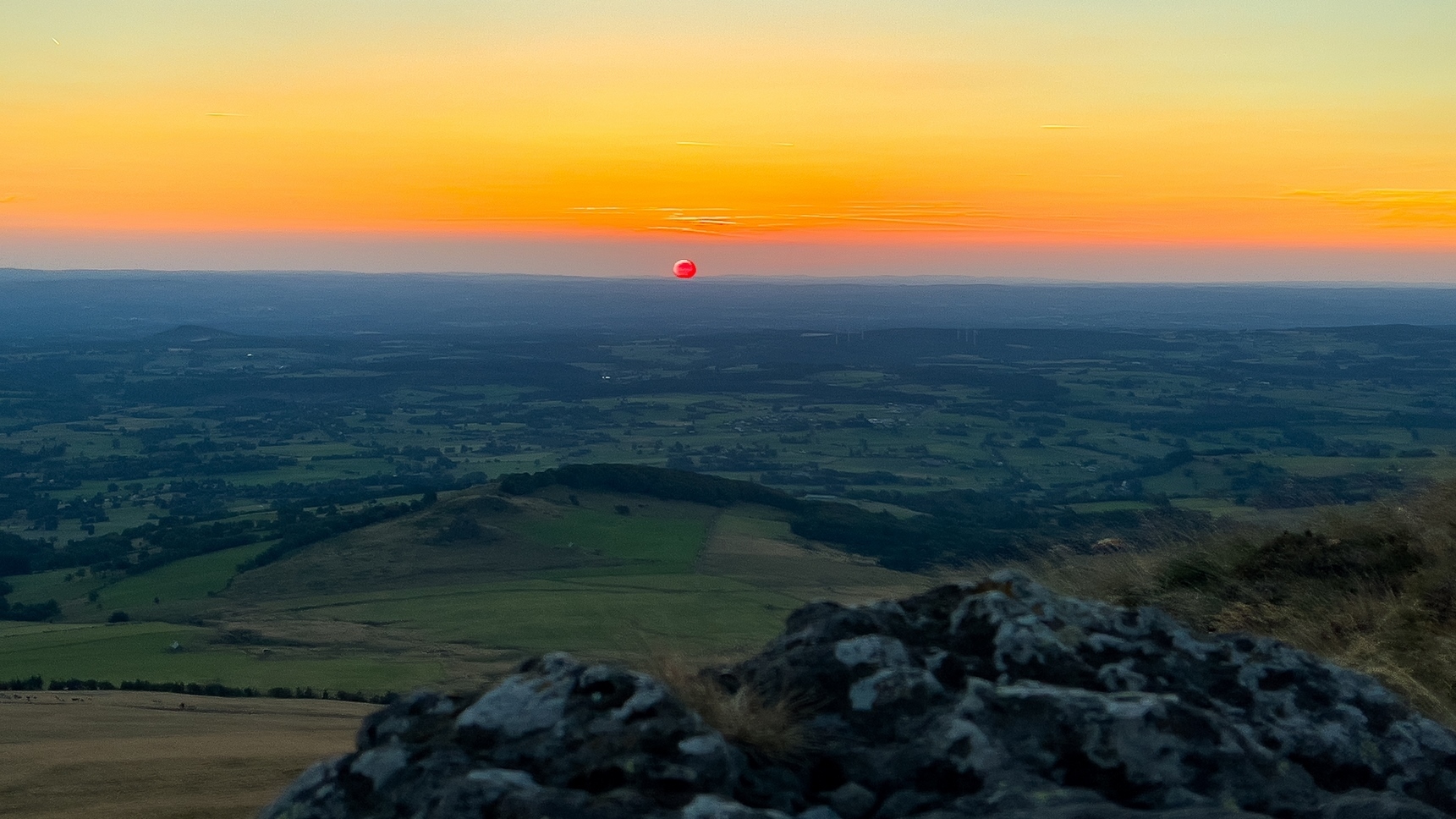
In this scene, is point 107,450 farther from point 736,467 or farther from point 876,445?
point 876,445

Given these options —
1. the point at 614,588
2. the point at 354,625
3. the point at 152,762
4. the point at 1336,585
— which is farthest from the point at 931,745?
the point at 614,588

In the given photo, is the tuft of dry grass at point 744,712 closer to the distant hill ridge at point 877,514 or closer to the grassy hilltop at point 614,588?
the grassy hilltop at point 614,588

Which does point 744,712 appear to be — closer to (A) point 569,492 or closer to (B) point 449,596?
(B) point 449,596

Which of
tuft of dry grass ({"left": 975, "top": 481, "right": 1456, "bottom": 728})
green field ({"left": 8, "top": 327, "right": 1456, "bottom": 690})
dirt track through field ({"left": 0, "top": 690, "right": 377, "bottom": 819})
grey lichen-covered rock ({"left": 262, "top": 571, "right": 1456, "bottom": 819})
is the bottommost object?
green field ({"left": 8, "top": 327, "right": 1456, "bottom": 690})

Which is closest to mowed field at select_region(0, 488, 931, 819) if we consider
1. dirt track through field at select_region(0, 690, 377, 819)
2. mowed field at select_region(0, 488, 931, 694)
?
dirt track through field at select_region(0, 690, 377, 819)

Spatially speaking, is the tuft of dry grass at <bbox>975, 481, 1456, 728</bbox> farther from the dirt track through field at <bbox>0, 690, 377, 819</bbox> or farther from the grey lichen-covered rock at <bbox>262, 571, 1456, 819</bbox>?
the dirt track through field at <bbox>0, 690, 377, 819</bbox>

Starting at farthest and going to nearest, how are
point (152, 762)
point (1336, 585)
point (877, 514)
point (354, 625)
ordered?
point (877, 514) < point (354, 625) < point (152, 762) < point (1336, 585)
